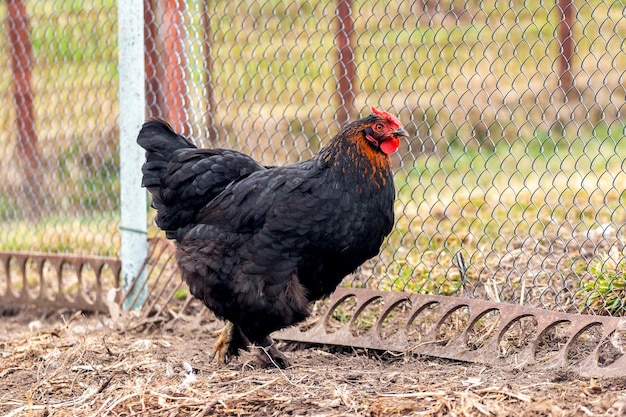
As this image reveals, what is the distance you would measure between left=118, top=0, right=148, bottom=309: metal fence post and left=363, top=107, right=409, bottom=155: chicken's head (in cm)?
200

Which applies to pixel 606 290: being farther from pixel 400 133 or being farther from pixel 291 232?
pixel 291 232

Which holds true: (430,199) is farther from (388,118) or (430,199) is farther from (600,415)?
(600,415)

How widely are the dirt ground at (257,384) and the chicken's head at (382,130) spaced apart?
1143 mm

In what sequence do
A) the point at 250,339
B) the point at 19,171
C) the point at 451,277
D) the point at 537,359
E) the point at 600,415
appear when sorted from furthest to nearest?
the point at 19,171, the point at 451,277, the point at 250,339, the point at 537,359, the point at 600,415

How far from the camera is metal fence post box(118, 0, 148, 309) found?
5.33 m

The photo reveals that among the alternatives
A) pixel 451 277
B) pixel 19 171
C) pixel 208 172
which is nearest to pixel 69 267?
pixel 19 171

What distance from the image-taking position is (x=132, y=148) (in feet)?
17.6

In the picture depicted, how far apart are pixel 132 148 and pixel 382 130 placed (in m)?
2.10

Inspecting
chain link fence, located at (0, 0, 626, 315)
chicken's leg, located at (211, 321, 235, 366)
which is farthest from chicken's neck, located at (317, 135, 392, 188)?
chicken's leg, located at (211, 321, 235, 366)

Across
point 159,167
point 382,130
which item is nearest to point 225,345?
point 159,167

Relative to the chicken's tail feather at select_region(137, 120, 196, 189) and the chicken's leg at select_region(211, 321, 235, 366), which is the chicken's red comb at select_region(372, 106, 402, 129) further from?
the chicken's leg at select_region(211, 321, 235, 366)

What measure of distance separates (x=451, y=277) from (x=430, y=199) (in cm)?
221

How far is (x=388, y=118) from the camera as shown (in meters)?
3.98

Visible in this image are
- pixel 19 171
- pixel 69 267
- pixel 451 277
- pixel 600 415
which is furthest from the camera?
pixel 19 171
